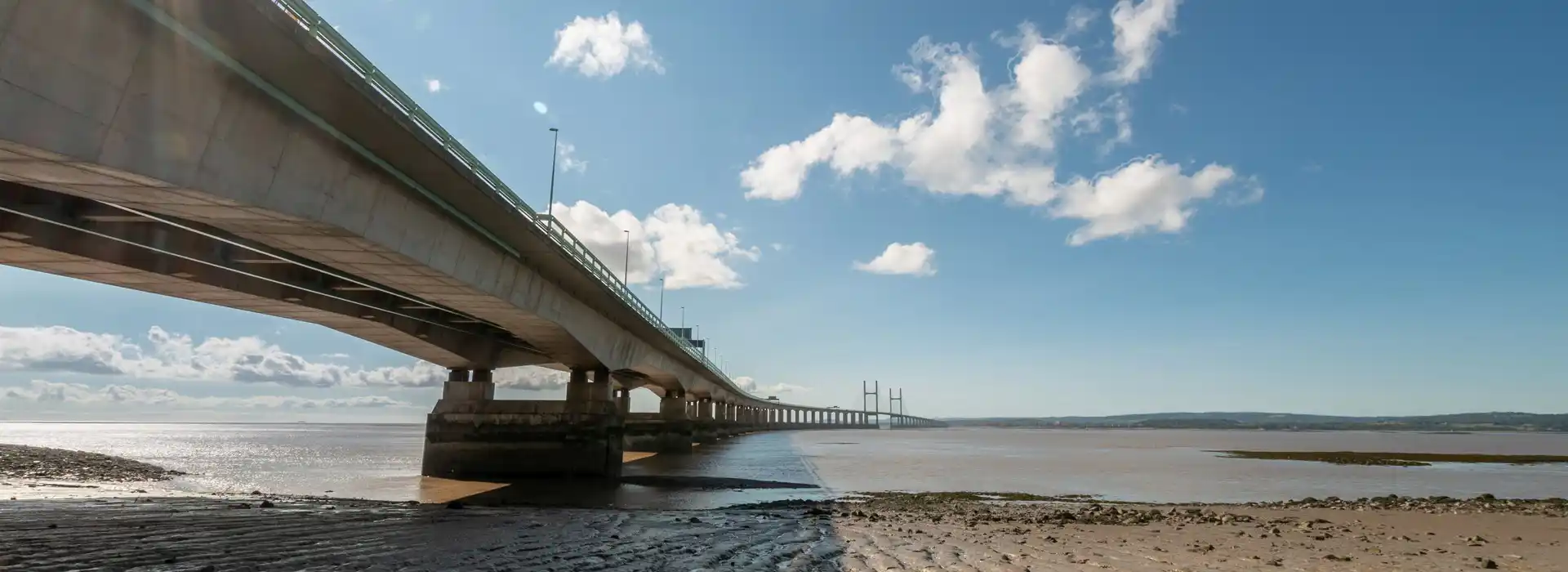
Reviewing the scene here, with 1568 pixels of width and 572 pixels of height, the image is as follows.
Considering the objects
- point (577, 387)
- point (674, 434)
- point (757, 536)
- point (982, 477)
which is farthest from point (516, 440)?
point (674, 434)

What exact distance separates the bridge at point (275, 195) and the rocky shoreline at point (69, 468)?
931 centimetres

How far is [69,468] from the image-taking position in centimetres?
3098

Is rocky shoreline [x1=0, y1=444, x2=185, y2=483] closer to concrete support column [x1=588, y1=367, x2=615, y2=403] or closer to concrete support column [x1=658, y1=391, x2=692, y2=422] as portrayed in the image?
concrete support column [x1=588, y1=367, x2=615, y2=403]

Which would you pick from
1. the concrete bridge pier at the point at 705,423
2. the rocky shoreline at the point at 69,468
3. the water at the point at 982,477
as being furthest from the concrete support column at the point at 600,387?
the concrete bridge pier at the point at 705,423

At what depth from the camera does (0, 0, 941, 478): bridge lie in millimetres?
9547

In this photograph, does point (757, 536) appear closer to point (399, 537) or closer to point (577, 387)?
point (399, 537)

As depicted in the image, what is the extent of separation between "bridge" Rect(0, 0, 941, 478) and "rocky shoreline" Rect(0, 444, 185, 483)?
30.5 feet

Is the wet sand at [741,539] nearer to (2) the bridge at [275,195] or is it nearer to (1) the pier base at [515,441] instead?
(2) the bridge at [275,195]

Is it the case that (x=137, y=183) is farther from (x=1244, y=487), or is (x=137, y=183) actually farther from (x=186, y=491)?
(x=1244, y=487)

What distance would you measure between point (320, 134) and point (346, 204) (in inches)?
61.0

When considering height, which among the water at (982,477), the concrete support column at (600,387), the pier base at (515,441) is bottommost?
the water at (982,477)

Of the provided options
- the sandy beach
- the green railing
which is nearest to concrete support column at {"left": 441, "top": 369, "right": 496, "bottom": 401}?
the green railing

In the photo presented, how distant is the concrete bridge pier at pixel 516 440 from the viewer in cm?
3353

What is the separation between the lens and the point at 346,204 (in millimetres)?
15188
